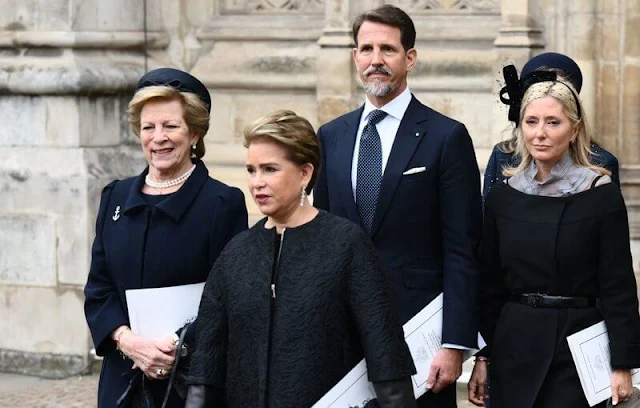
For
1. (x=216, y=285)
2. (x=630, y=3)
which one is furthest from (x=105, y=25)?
(x=216, y=285)

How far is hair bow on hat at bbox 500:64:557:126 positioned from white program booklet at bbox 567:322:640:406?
0.85 m

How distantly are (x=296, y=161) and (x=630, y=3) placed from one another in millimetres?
4720

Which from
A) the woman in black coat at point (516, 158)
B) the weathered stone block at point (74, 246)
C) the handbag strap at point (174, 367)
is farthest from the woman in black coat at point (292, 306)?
the weathered stone block at point (74, 246)

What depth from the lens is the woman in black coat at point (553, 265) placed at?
5.21m

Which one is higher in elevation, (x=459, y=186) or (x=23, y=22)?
(x=23, y=22)

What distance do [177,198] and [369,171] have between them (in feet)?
2.17

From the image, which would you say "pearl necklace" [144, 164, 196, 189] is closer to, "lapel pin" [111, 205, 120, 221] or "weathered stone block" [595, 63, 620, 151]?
"lapel pin" [111, 205, 120, 221]

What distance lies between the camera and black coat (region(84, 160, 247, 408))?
523cm

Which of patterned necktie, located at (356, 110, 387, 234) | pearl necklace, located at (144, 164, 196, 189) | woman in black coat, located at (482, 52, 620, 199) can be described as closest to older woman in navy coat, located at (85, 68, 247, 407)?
pearl necklace, located at (144, 164, 196, 189)

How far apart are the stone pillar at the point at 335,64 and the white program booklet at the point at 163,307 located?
4.58 metres

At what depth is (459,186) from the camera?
5383mm

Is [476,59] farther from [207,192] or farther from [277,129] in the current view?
[277,129]

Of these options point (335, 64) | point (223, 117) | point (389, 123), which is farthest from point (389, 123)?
point (223, 117)

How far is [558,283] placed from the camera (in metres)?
5.28
